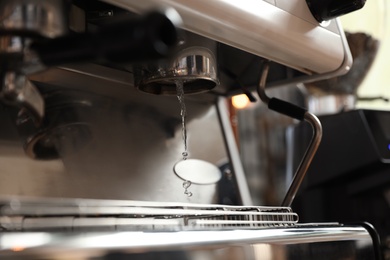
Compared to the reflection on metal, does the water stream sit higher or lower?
higher

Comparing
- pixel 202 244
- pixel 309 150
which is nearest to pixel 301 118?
pixel 309 150

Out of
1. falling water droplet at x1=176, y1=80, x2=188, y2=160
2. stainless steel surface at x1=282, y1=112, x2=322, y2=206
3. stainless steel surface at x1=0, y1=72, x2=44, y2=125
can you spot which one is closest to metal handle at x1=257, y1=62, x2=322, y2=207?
stainless steel surface at x1=282, y1=112, x2=322, y2=206

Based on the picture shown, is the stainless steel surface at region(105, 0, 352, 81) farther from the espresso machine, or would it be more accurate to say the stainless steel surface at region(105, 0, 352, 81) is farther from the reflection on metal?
the reflection on metal

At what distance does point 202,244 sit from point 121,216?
57 mm

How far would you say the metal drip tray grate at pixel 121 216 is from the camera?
321mm

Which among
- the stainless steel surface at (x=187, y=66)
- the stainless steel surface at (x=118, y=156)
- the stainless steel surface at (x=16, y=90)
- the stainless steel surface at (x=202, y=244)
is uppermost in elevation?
the stainless steel surface at (x=187, y=66)

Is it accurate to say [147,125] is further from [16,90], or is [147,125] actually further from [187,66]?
[16,90]

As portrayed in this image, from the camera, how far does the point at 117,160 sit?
1.90 ft

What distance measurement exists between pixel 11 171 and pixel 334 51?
36cm

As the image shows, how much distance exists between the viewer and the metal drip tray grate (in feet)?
1.05

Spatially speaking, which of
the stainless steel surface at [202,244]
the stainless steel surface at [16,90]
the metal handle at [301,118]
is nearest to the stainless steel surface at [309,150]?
the metal handle at [301,118]

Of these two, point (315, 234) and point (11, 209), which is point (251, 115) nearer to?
point (315, 234)

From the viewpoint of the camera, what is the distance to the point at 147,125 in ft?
2.11

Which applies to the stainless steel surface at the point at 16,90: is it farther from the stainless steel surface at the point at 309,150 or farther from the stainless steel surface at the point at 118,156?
the stainless steel surface at the point at 309,150
